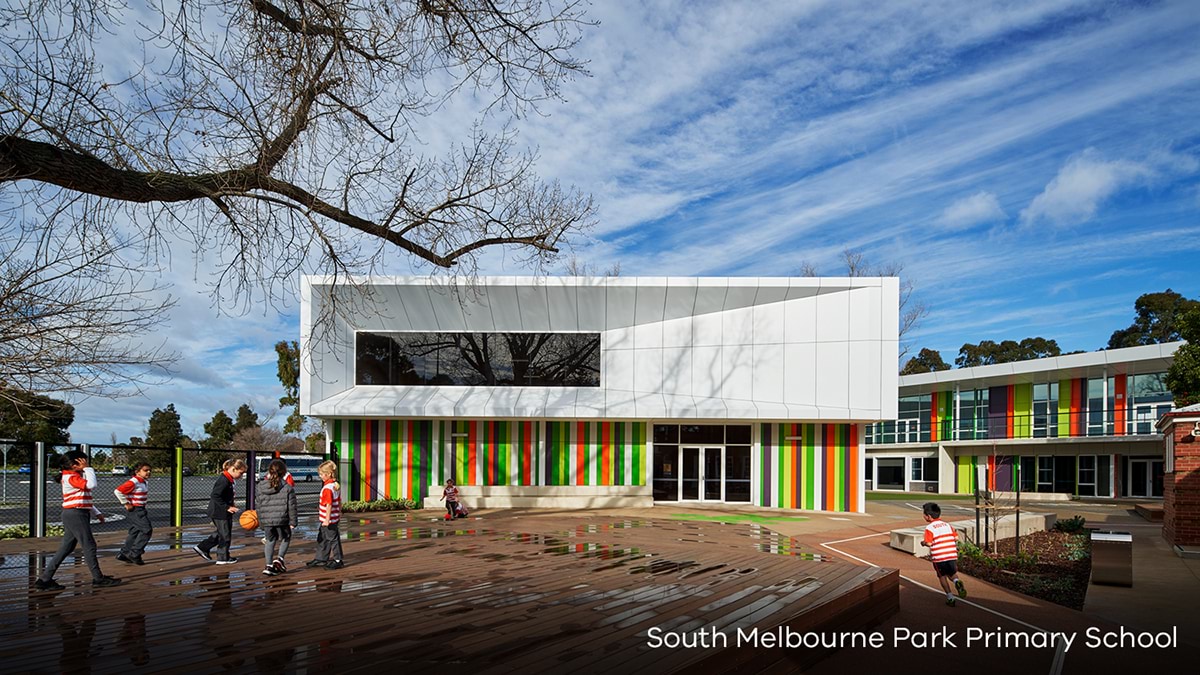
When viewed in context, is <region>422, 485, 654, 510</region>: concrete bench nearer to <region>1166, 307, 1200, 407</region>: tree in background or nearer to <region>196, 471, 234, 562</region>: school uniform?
<region>196, 471, 234, 562</region>: school uniform

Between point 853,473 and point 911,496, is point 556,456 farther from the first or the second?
point 911,496

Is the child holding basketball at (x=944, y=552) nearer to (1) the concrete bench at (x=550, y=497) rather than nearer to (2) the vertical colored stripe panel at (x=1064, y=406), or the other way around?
(1) the concrete bench at (x=550, y=497)

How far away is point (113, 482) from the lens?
23.1 m

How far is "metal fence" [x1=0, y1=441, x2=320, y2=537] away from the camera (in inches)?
615

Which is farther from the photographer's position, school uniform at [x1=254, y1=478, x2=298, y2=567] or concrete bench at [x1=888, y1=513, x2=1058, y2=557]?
concrete bench at [x1=888, y1=513, x2=1058, y2=557]

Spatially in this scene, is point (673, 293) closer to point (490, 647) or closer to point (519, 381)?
point (519, 381)

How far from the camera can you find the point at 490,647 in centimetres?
667

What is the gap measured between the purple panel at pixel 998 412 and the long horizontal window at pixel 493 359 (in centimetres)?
2563

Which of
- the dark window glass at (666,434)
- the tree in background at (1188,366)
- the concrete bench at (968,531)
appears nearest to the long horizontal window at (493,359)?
the dark window glass at (666,434)

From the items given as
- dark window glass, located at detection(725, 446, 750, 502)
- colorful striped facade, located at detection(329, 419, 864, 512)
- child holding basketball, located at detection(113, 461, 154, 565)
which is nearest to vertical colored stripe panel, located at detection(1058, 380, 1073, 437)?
colorful striped facade, located at detection(329, 419, 864, 512)

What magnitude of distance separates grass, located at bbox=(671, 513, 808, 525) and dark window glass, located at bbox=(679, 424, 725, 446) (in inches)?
150

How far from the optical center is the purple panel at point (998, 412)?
139ft

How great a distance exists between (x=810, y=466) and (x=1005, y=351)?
6426 centimetres

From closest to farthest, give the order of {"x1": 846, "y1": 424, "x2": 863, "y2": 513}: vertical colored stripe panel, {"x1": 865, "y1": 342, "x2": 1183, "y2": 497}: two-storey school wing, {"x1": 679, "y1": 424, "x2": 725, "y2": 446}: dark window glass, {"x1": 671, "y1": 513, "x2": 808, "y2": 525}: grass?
{"x1": 671, "y1": 513, "x2": 808, "y2": 525}: grass, {"x1": 846, "y1": 424, "x2": 863, "y2": 513}: vertical colored stripe panel, {"x1": 679, "y1": 424, "x2": 725, "y2": 446}: dark window glass, {"x1": 865, "y1": 342, "x2": 1183, "y2": 497}: two-storey school wing
